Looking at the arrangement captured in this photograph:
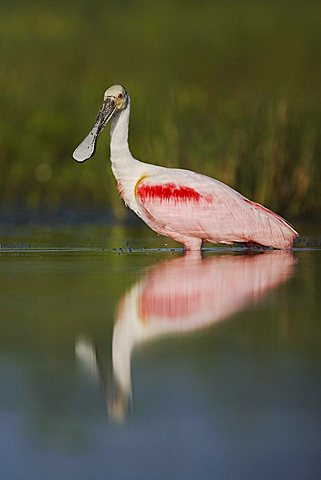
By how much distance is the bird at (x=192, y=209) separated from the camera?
1001 cm

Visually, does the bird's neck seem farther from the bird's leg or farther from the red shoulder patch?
the bird's leg

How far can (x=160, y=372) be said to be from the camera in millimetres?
4938

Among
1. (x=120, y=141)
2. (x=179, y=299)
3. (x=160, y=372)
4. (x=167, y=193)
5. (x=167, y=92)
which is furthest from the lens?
(x=167, y=92)

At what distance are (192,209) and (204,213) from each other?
0.29 feet

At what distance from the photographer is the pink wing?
10000mm

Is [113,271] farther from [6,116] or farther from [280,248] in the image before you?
[6,116]

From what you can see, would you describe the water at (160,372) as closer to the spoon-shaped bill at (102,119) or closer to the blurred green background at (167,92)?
the spoon-shaped bill at (102,119)

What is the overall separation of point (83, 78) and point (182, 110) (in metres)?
5.52

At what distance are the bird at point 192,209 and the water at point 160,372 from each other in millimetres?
1180

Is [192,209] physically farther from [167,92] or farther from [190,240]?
[167,92]

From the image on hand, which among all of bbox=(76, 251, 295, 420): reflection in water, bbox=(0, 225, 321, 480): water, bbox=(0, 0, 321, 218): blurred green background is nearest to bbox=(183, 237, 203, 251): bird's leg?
bbox=(76, 251, 295, 420): reflection in water

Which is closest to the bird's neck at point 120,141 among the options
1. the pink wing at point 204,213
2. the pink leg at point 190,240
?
the pink wing at point 204,213

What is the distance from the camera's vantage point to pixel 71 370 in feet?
16.5

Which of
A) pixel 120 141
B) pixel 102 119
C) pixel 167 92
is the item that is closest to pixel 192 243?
pixel 120 141
